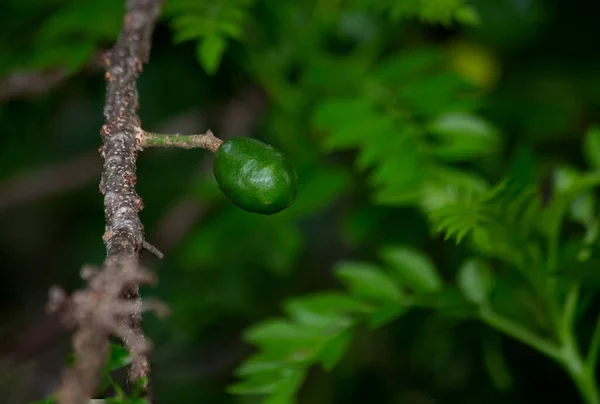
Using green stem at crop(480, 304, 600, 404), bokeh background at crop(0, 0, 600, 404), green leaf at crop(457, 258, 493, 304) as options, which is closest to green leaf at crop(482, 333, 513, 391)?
bokeh background at crop(0, 0, 600, 404)

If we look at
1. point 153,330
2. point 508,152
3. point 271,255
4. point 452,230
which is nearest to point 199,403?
point 153,330

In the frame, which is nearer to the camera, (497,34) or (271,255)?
(271,255)

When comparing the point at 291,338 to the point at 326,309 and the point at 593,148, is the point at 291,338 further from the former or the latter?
the point at 593,148

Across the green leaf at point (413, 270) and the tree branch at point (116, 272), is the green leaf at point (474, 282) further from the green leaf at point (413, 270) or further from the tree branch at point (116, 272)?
the tree branch at point (116, 272)

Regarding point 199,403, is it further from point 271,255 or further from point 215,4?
point 215,4

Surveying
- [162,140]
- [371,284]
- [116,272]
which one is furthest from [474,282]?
[116,272]

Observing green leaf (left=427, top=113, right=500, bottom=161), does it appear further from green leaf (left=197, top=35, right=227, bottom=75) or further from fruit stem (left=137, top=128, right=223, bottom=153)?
fruit stem (left=137, top=128, right=223, bottom=153)
